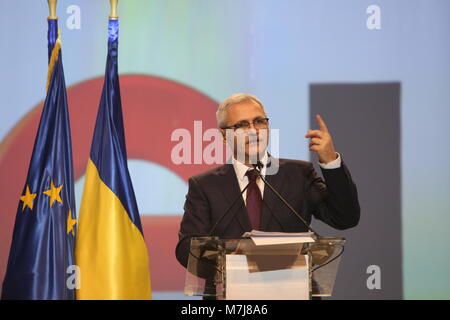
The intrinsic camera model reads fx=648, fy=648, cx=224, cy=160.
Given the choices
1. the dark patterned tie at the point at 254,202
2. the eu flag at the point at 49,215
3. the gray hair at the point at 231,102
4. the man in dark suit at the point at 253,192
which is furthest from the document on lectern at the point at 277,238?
the eu flag at the point at 49,215

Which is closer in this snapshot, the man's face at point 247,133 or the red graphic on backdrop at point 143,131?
the man's face at point 247,133

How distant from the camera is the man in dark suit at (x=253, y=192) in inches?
118

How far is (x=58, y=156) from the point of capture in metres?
3.46

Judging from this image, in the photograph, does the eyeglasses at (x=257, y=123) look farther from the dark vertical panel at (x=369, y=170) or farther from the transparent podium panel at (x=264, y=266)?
the dark vertical panel at (x=369, y=170)

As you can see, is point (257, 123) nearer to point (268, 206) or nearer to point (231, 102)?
point (231, 102)

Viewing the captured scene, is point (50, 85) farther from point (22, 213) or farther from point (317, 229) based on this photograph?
point (317, 229)

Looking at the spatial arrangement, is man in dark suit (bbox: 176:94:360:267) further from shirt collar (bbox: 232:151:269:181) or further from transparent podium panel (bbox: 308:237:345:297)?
transparent podium panel (bbox: 308:237:345:297)

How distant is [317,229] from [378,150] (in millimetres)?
641

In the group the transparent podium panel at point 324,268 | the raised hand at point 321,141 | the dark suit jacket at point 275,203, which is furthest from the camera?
the dark suit jacket at point 275,203

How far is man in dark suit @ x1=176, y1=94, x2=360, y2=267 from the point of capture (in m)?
2.99

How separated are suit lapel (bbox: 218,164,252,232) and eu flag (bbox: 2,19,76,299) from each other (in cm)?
85

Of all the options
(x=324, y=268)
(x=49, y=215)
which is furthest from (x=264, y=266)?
(x=49, y=215)

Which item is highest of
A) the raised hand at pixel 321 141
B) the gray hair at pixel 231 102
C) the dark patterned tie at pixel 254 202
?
the gray hair at pixel 231 102
